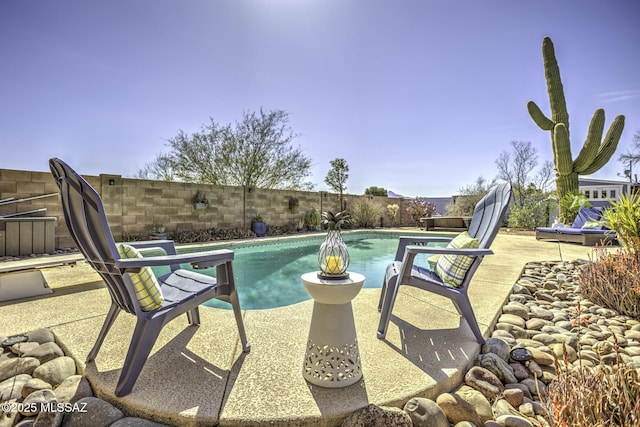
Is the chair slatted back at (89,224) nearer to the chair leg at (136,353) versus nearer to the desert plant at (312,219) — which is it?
the chair leg at (136,353)

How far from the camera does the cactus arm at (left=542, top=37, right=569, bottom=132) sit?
848cm

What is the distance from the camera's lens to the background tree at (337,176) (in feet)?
42.4

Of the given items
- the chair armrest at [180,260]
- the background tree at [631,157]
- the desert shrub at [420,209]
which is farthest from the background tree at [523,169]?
the chair armrest at [180,260]

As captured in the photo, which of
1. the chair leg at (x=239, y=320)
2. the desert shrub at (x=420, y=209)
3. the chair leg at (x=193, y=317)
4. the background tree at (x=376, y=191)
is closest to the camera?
the chair leg at (x=239, y=320)

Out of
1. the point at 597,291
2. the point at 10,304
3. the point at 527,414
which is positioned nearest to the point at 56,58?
the point at 10,304

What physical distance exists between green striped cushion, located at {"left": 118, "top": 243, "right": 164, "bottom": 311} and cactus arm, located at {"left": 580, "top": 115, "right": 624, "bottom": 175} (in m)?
11.0

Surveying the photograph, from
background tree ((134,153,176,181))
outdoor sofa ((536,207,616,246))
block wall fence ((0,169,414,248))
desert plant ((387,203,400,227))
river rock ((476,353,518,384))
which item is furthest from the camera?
desert plant ((387,203,400,227))

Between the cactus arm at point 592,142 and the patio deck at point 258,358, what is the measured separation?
823 centimetres

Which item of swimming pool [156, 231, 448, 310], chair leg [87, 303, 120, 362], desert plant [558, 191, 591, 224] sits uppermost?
desert plant [558, 191, 591, 224]

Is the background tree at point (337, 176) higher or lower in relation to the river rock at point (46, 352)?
higher

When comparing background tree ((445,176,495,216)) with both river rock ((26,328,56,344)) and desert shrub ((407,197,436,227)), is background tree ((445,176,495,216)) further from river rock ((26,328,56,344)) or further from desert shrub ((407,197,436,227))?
river rock ((26,328,56,344))

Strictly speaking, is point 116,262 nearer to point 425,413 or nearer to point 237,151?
point 425,413

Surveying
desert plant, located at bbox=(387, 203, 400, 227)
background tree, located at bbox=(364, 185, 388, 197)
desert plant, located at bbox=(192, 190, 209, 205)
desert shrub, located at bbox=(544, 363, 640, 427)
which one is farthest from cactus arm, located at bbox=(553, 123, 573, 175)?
background tree, located at bbox=(364, 185, 388, 197)

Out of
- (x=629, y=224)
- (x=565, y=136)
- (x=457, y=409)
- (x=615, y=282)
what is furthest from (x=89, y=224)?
(x=565, y=136)
